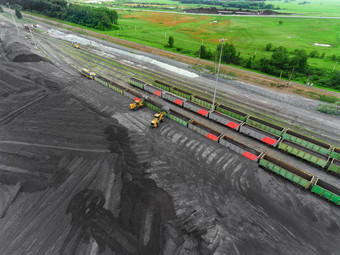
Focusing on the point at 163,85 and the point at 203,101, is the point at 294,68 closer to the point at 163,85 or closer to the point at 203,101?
the point at 203,101

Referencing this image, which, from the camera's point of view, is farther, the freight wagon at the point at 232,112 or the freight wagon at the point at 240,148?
the freight wagon at the point at 232,112

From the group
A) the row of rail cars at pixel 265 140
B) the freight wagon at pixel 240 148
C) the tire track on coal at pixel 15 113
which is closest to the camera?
the row of rail cars at pixel 265 140

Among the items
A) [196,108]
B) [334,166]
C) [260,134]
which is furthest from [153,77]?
[334,166]

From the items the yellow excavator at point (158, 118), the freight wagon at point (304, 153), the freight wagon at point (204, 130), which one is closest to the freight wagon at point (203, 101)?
the freight wagon at point (204, 130)

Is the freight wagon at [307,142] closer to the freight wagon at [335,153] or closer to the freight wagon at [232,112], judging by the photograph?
the freight wagon at [335,153]

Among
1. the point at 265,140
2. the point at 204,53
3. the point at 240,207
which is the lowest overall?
the point at 240,207

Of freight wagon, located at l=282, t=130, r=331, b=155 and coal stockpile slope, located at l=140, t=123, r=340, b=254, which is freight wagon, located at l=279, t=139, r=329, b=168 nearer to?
freight wagon, located at l=282, t=130, r=331, b=155

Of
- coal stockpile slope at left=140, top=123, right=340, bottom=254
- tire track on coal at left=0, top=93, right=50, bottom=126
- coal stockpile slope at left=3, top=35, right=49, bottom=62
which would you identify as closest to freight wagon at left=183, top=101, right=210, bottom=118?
coal stockpile slope at left=140, top=123, right=340, bottom=254

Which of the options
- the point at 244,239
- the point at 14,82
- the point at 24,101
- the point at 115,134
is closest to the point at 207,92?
the point at 115,134
